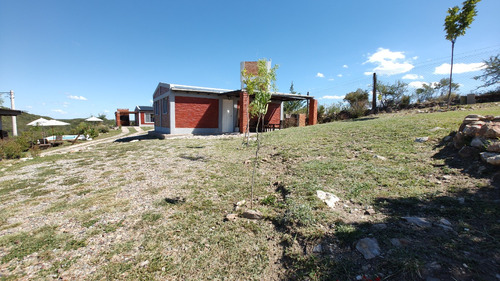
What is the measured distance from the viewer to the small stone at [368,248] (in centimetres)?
198

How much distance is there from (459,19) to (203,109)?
49.1 ft

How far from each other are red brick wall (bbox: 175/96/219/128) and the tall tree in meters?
13.8

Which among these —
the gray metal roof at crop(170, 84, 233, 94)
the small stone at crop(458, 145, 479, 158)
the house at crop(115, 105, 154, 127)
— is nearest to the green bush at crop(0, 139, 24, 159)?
the gray metal roof at crop(170, 84, 233, 94)

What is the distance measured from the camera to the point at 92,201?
3.98 m

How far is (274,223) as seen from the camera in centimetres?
290

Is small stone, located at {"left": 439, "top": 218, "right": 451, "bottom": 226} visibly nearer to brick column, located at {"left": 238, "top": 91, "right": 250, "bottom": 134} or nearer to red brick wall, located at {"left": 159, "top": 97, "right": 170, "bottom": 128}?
brick column, located at {"left": 238, "top": 91, "right": 250, "bottom": 134}

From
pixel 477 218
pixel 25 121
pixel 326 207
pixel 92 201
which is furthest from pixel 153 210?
pixel 25 121

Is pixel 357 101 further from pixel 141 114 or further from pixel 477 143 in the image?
pixel 141 114

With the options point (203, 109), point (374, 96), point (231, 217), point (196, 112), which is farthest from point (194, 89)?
point (231, 217)

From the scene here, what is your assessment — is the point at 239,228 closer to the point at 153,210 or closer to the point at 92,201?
the point at 153,210

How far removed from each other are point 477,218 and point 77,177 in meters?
8.17

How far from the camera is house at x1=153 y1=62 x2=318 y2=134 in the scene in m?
14.0

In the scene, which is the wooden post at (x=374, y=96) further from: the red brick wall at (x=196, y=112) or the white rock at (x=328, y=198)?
the white rock at (x=328, y=198)

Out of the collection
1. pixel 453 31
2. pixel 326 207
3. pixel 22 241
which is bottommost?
pixel 22 241
